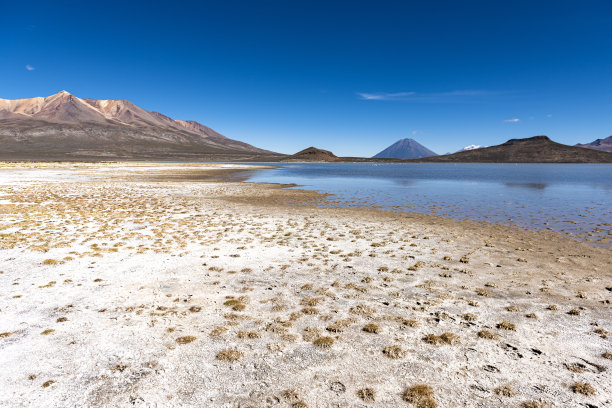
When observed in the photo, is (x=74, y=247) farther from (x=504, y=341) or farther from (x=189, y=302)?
(x=504, y=341)

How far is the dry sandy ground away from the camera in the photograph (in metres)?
5.13

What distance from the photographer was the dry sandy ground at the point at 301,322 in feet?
16.8

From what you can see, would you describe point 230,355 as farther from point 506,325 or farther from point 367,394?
point 506,325

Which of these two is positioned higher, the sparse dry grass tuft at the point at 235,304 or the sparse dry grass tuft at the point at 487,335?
the sparse dry grass tuft at the point at 487,335

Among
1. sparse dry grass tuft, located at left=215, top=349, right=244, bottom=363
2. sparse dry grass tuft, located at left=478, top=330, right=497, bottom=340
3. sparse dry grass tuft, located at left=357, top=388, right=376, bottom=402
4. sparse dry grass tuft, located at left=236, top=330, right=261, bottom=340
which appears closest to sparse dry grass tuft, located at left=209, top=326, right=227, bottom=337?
sparse dry grass tuft, located at left=236, top=330, right=261, bottom=340

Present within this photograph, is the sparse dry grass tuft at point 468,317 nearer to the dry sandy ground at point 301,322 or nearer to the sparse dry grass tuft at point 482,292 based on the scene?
the dry sandy ground at point 301,322

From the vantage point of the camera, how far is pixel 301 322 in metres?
7.27

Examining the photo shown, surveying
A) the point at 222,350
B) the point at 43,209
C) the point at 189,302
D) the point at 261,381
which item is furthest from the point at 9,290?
the point at 43,209

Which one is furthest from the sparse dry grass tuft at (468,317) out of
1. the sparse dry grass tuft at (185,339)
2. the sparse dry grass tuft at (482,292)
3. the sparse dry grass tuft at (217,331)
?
the sparse dry grass tuft at (185,339)

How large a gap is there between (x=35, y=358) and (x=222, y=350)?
338cm

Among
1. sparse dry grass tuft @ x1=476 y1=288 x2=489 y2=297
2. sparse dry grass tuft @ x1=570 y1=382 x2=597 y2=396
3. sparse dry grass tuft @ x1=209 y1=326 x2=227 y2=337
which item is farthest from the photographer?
sparse dry grass tuft @ x1=476 y1=288 x2=489 y2=297

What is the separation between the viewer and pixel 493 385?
524 centimetres

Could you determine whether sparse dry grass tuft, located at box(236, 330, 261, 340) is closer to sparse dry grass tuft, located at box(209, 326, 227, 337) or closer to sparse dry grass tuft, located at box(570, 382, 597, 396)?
sparse dry grass tuft, located at box(209, 326, 227, 337)

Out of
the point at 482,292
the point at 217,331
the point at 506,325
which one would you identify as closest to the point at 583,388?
the point at 506,325
